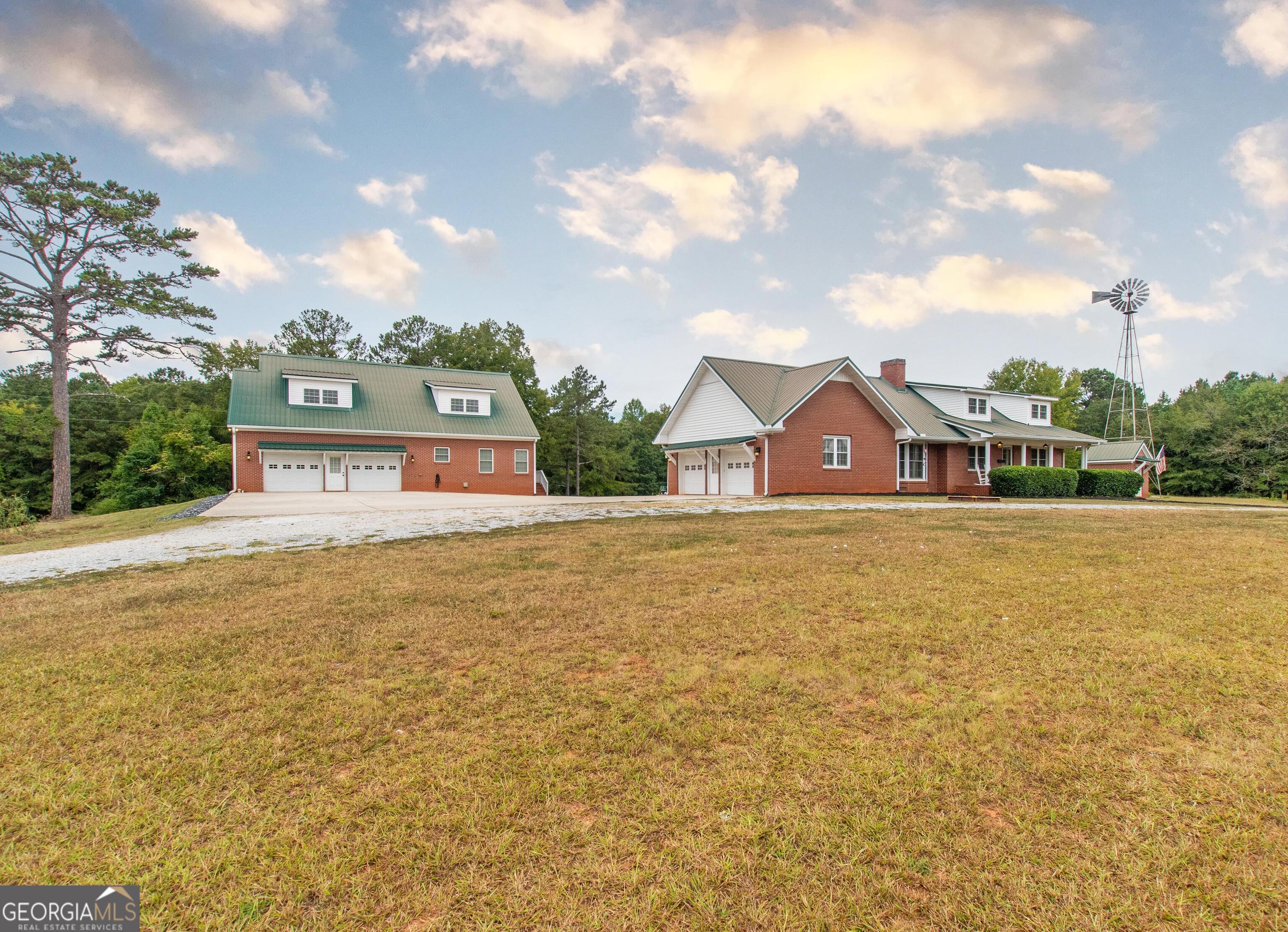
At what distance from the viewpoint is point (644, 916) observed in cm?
182

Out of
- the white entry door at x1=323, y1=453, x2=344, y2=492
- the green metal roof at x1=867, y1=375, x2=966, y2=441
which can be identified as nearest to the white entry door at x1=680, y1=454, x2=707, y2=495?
the green metal roof at x1=867, y1=375, x2=966, y2=441

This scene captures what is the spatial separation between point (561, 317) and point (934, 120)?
1972 centimetres

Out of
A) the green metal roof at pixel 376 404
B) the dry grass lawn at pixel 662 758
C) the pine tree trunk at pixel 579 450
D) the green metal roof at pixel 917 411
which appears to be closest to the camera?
the dry grass lawn at pixel 662 758

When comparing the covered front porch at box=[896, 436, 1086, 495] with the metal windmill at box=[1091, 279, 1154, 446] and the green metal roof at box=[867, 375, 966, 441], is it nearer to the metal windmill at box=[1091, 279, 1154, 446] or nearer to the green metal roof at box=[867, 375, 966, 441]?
the green metal roof at box=[867, 375, 966, 441]

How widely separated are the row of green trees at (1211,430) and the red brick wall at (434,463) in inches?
1605

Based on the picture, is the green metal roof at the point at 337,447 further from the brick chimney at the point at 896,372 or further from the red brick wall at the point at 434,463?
the brick chimney at the point at 896,372

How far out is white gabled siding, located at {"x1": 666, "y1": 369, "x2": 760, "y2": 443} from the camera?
25.0m

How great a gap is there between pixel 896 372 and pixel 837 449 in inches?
348

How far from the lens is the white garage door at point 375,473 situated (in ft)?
93.1

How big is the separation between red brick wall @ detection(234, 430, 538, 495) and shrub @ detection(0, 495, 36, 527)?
8892mm

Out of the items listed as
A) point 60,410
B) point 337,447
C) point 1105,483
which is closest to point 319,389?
point 337,447

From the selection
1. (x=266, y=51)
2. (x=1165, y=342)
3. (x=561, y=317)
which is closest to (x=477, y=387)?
(x=561, y=317)

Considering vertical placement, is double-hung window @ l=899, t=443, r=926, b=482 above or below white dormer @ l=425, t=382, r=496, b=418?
below

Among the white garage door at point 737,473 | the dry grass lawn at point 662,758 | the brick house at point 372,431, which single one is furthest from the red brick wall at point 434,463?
the dry grass lawn at point 662,758
